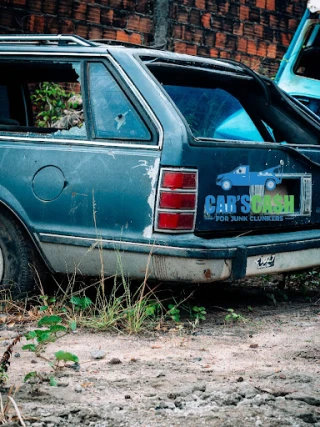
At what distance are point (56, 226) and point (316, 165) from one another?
166 cm

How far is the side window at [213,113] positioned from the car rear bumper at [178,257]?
1130 millimetres

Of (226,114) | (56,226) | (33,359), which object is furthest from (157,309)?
(226,114)

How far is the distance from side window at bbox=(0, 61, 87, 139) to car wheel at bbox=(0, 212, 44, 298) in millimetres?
583

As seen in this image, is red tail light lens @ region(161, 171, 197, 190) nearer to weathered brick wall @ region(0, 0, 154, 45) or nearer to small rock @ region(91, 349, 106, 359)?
small rock @ region(91, 349, 106, 359)

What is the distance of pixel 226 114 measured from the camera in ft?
17.8

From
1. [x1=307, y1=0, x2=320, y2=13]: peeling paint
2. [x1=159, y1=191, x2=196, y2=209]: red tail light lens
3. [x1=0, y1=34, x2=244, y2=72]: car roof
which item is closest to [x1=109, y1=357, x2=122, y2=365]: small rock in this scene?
[x1=159, y1=191, x2=196, y2=209]: red tail light lens

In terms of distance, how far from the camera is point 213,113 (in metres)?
5.40

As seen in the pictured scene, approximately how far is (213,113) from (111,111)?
1.31 m

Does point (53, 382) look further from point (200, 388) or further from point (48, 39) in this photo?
point (48, 39)

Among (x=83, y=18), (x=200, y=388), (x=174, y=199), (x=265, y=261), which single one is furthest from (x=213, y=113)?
(x=83, y=18)

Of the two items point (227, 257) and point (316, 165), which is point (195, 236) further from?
point (316, 165)

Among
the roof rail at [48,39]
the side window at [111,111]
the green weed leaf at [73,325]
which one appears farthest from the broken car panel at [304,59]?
the green weed leaf at [73,325]

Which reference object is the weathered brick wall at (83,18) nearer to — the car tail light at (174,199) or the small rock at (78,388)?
the car tail light at (174,199)

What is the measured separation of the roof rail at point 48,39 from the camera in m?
4.55
